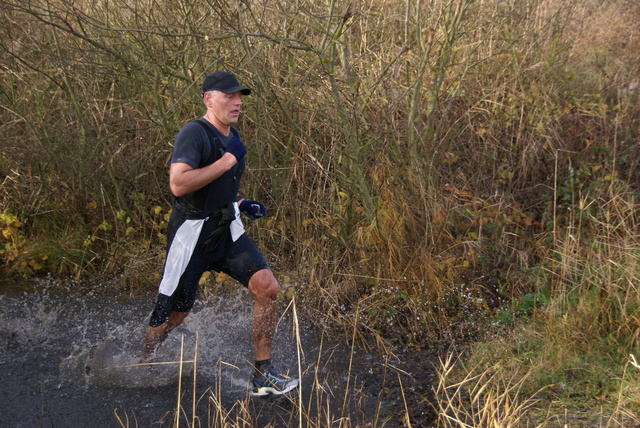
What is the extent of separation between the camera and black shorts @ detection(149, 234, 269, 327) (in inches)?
169

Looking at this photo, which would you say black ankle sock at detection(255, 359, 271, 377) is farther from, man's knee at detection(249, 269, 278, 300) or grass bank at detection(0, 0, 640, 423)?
grass bank at detection(0, 0, 640, 423)

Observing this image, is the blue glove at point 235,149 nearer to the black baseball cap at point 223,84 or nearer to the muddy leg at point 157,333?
the black baseball cap at point 223,84

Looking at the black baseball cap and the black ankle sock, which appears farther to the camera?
the black ankle sock

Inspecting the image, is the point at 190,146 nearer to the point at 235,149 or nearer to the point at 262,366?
the point at 235,149

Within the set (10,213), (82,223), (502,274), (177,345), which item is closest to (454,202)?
(502,274)

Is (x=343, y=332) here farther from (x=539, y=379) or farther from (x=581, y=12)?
(x=581, y=12)

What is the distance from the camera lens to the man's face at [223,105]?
13.4 feet

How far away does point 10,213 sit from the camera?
273 inches

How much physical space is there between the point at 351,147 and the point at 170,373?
2208mm

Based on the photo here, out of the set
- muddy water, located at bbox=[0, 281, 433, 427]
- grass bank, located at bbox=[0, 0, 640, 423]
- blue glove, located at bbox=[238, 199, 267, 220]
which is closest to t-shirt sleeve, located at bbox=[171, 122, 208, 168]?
blue glove, located at bbox=[238, 199, 267, 220]

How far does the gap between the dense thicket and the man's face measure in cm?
126

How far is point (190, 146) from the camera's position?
3.91 metres

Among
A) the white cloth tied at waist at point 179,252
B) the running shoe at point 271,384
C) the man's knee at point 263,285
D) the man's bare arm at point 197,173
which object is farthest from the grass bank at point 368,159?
the white cloth tied at waist at point 179,252

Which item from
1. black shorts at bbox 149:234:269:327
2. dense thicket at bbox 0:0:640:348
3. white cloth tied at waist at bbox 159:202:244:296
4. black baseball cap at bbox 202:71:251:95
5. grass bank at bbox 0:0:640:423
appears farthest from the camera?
dense thicket at bbox 0:0:640:348
